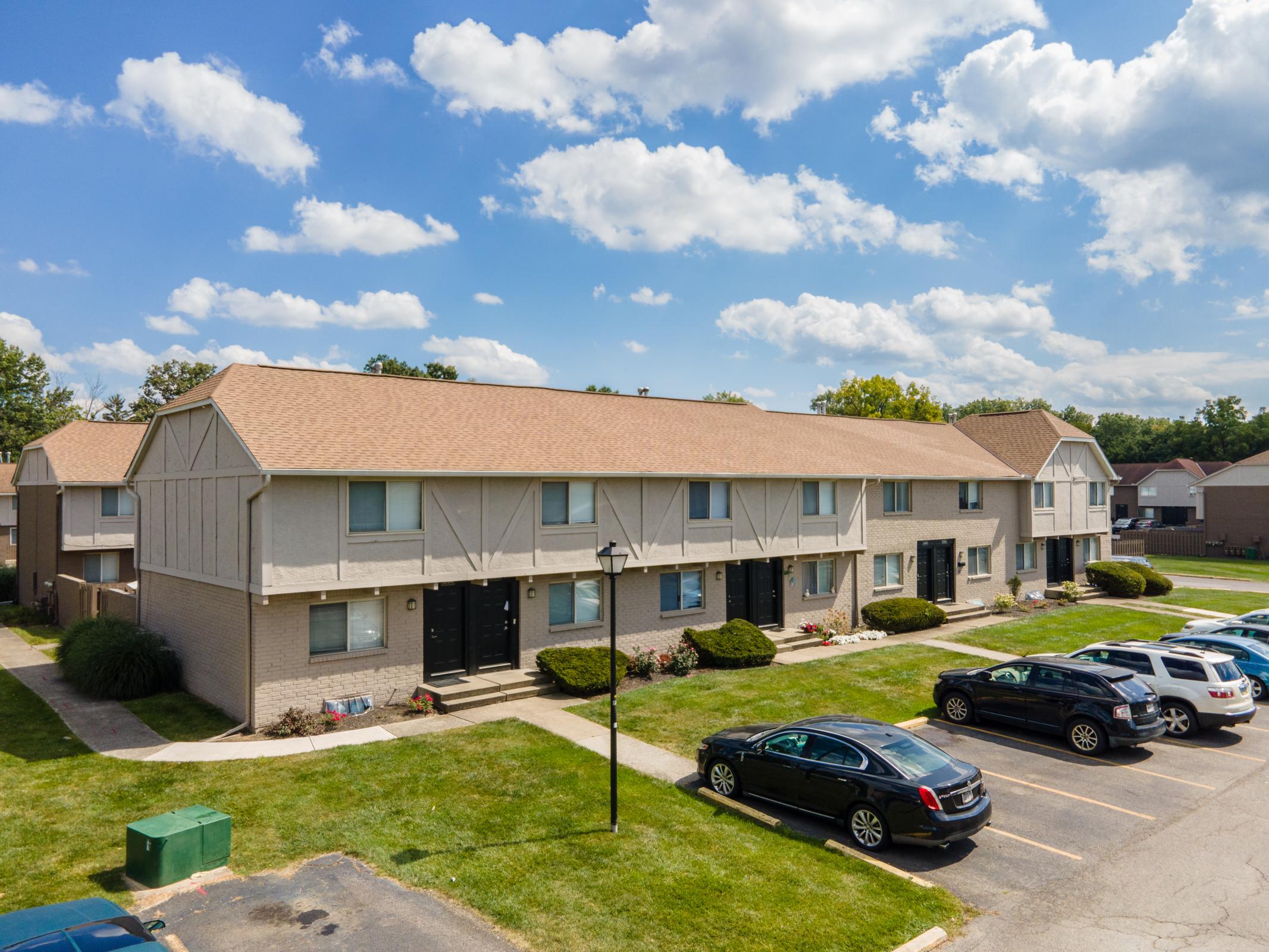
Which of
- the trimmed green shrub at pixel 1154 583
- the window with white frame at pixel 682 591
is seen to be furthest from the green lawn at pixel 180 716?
the trimmed green shrub at pixel 1154 583

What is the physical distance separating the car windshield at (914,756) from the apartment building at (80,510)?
100.0 ft

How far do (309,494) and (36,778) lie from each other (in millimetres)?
6951

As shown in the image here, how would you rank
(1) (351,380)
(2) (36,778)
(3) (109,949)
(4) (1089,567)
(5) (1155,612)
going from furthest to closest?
(4) (1089,567) → (5) (1155,612) → (1) (351,380) → (2) (36,778) → (3) (109,949)

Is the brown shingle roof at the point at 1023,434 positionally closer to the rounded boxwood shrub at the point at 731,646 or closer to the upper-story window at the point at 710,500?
the upper-story window at the point at 710,500

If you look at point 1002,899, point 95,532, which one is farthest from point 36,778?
point 95,532

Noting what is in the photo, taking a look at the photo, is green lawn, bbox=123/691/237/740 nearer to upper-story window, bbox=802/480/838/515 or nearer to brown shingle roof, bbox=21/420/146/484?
brown shingle roof, bbox=21/420/146/484

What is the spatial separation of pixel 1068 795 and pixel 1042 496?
25740mm

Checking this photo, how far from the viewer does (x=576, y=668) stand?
20.6m

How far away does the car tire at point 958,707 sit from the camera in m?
18.5

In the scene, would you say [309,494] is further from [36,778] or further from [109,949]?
[109,949]

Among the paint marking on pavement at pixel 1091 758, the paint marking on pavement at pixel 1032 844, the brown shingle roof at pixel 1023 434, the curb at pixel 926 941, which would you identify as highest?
the brown shingle roof at pixel 1023 434

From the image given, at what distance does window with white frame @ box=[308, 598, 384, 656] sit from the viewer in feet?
60.3

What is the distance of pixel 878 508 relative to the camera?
3136 centimetres

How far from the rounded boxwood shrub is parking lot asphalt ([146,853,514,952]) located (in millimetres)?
14108
